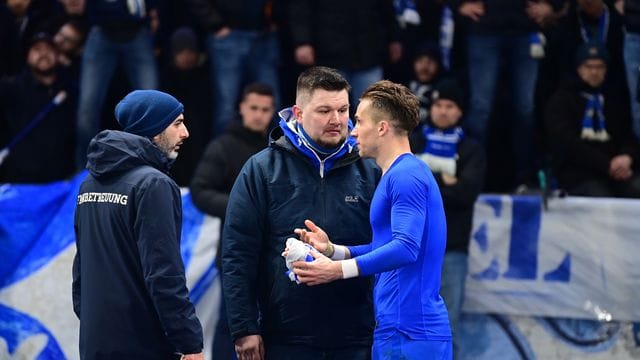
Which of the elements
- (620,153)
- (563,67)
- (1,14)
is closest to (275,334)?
(620,153)

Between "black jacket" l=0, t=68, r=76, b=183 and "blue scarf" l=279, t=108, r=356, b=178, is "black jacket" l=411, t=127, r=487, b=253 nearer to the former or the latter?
"blue scarf" l=279, t=108, r=356, b=178

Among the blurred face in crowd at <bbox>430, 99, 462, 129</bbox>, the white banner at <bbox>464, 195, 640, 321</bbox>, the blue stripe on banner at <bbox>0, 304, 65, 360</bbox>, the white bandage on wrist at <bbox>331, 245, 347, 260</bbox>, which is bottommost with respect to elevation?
the blue stripe on banner at <bbox>0, 304, 65, 360</bbox>

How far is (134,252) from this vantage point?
18.1 feet

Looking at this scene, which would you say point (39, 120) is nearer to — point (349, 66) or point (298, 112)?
point (349, 66)

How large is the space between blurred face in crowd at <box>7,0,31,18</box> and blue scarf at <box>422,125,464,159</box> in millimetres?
4492

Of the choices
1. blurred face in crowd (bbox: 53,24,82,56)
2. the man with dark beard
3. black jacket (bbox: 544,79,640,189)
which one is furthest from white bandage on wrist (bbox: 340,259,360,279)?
blurred face in crowd (bbox: 53,24,82,56)

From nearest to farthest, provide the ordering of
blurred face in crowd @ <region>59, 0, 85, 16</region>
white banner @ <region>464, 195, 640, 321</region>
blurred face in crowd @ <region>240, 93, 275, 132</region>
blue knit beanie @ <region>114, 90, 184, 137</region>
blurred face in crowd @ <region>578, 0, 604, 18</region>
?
1. blue knit beanie @ <region>114, 90, 184, 137</region>
2. blurred face in crowd @ <region>240, 93, 275, 132</region>
3. white banner @ <region>464, 195, 640, 321</region>
4. blurred face in crowd @ <region>578, 0, 604, 18</region>
5. blurred face in crowd @ <region>59, 0, 85, 16</region>

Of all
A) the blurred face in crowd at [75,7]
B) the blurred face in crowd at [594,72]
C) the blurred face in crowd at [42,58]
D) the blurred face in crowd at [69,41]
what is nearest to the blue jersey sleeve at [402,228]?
the blurred face in crowd at [594,72]

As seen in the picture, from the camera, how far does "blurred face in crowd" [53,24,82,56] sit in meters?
10.5

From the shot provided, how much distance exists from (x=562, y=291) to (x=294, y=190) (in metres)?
3.89

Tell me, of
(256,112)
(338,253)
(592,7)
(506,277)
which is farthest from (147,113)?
(592,7)

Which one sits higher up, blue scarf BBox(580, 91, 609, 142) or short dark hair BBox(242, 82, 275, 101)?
short dark hair BBox(242, 82, 275, 101)

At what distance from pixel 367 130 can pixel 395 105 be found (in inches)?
7.5

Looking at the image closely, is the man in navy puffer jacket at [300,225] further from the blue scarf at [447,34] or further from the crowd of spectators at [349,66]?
the blue scarf at [447,34]
